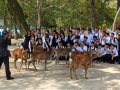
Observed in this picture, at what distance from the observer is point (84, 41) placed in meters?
17.8

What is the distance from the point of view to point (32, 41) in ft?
58.4

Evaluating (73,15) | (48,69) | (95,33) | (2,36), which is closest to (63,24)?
(73,15)

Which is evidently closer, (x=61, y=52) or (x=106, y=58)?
(x=61, y=52)

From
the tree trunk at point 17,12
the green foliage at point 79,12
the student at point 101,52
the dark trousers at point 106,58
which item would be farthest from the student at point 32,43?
the green foliage at point 79,12

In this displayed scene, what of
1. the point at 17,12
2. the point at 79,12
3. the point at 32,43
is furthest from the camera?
the point at 79,12

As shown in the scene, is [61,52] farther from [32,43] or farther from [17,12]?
[17,12]

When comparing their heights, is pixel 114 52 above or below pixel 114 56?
above

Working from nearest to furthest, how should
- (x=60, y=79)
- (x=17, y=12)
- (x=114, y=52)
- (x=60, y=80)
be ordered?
(x=60, y=80) < (x=60, y=79) < (x=114, y=52) < (x=17, y=12)

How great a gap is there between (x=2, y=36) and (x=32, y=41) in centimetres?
470

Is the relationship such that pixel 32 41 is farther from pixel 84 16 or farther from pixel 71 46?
pixel 84 16

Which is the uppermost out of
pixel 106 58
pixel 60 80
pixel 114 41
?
pixel 114 41

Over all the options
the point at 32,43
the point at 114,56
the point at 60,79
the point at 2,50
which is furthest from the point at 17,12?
the point at 60,79

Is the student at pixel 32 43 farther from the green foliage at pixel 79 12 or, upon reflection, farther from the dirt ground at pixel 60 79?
the green foliage at pixel 79 12

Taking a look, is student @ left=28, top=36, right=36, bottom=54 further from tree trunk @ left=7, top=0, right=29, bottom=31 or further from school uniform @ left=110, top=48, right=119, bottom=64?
tree trunk @ left=7, top=0, right=29, bottom=31
